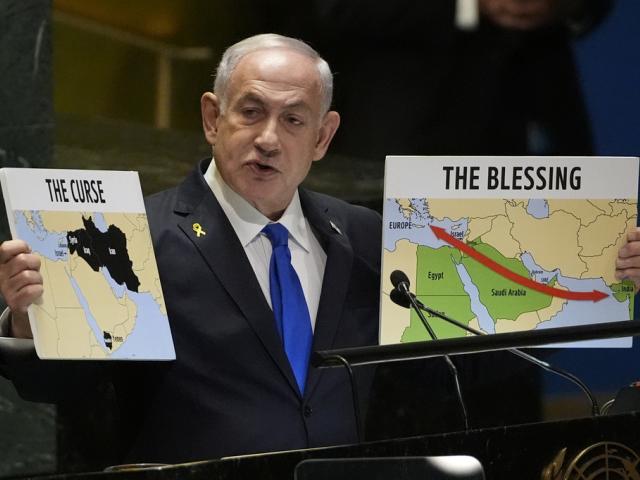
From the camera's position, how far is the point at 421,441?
230cm

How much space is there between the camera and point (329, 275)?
3.23 metres

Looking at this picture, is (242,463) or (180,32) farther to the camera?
(180,32)

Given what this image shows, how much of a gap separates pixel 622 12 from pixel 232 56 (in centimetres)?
202

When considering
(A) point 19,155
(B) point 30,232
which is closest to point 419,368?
(A) point 19,155

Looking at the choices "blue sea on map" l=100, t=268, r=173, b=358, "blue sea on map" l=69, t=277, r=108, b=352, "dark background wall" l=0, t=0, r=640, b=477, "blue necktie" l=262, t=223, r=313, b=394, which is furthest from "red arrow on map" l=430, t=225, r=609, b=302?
"dark background wall" l=0, t=0, r=640, b=477

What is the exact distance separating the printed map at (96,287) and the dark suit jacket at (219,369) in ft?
0.64

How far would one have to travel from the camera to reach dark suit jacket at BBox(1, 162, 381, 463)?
10.0ft

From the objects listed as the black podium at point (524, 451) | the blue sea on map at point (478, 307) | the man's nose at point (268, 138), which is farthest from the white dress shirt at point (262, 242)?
the black podium at point (524, 451)

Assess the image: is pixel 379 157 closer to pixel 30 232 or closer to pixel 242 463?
pixel 30 232

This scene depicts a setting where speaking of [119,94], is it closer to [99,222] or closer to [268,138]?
[268,138]

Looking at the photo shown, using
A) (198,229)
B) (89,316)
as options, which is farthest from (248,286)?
(89,316)

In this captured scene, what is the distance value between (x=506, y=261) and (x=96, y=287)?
39.2 inches

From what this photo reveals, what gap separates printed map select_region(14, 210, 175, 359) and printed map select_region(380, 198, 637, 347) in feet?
1.87

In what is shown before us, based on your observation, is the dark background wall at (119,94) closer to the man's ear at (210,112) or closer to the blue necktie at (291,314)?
the man's ear at (210,112)
